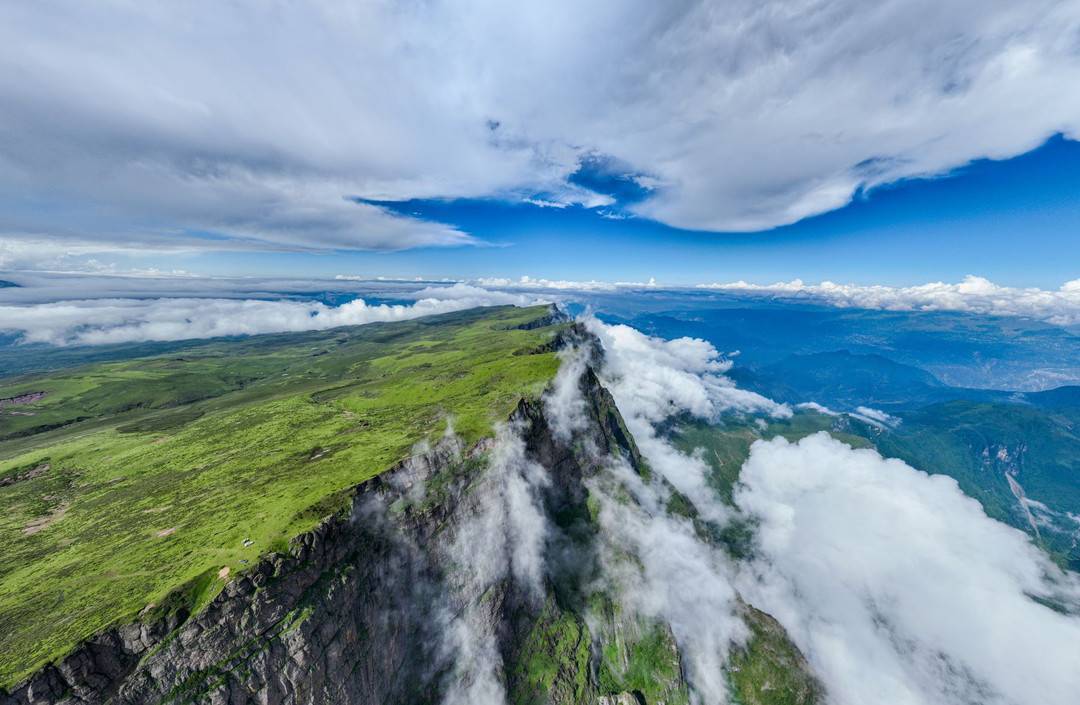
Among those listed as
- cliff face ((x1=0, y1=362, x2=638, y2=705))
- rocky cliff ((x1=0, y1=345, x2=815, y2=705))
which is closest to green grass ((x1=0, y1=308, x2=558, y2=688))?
cliff face ((x1=0, y1=362, x2=638, y2=705))

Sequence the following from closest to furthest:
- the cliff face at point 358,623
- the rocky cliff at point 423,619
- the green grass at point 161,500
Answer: the cliff face at point 358,623
the rocky cliff at point 423,619
the green grass at point 161,500

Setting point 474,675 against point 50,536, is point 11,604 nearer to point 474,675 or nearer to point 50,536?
point 50,536

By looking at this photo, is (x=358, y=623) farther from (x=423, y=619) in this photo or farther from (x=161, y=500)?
(x=161, y=500)

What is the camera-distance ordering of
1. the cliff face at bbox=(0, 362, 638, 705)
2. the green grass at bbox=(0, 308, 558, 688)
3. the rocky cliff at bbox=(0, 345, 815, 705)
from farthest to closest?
the green grass at bbox=(0, 308, 558, 688), the rocky cliff at bbox=(0, 345, 815, 705), the cliff face at bbox=(0, 362, 638, 705)

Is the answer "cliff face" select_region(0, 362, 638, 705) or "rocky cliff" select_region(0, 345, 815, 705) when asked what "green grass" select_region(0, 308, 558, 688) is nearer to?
"cliff face" select_region(0, 362, 638, 705)

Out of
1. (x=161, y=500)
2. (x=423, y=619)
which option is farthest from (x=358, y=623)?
(x=161, y=500)

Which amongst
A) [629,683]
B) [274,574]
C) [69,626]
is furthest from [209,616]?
[629,683]

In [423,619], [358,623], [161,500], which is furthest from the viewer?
[423,619]

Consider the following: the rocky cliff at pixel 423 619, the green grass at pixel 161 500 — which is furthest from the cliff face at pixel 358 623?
the green grass at pixel 161 500

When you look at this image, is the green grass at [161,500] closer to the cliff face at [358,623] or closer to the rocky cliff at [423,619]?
the cliff face at [358,623]
